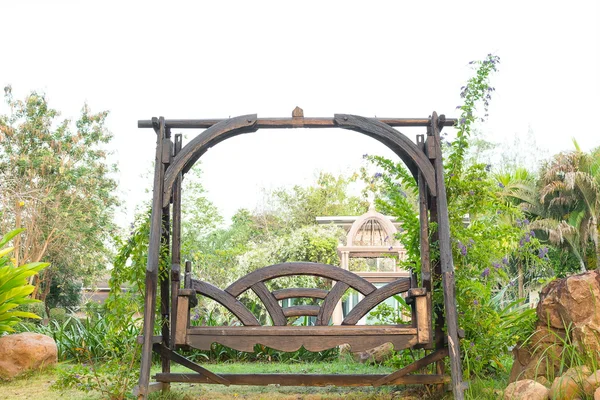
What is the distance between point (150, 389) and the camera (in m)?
4.10

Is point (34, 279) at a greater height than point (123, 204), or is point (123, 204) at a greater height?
point (123, 204)

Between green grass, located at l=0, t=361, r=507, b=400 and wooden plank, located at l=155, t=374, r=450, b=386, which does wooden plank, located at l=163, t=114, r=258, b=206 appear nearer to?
wooden plank, located at l=155, t=374, r=450, b=386

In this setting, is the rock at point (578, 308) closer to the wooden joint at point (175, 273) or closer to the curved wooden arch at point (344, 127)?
the curved wooden arch at point (344, 127)

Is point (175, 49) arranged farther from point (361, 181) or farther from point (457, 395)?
point (457, 395)

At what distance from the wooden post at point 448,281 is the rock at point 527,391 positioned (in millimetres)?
283

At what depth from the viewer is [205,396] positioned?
15.1 ft

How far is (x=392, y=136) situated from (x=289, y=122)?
2.27 ft

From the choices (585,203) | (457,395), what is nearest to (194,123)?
(457,395)

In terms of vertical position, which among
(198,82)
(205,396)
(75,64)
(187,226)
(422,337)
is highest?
(75,64)

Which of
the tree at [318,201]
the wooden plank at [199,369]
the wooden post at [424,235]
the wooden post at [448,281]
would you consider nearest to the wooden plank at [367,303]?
the wooden post at [424,235]

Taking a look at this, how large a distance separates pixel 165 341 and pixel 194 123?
1.56m

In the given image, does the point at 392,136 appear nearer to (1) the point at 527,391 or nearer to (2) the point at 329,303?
(2) the point at 329,303

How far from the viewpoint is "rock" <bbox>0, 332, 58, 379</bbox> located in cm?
580

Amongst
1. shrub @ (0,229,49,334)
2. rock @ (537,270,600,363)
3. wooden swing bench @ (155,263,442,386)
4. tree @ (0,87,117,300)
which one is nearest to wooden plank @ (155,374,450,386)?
wooden swing bench @ (155,263,442,386)
